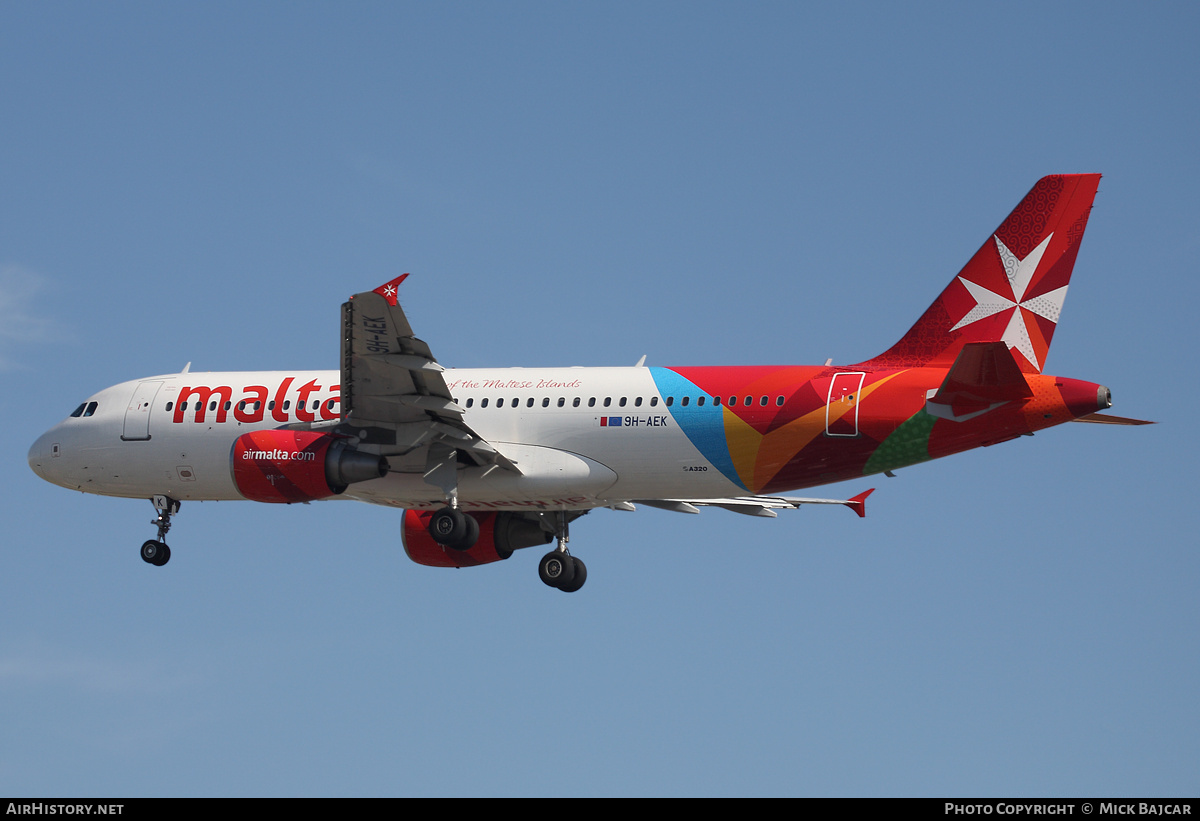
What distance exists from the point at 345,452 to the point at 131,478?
6.76 metres

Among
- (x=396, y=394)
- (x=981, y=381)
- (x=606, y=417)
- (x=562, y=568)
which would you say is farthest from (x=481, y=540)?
(x=981, y=381)

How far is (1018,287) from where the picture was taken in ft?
96.3

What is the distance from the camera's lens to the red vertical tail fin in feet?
95.5

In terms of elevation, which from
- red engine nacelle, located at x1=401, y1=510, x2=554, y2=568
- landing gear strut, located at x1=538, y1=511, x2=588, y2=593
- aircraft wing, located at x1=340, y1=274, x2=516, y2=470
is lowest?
landing gear strut, located at x1=538, y1=511, x2=588, y2=593

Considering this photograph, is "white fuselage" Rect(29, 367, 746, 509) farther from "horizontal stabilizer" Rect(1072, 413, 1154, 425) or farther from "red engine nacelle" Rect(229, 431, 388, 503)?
"horizontal stabilizer" Rect(1072, 413, 1154, 425)

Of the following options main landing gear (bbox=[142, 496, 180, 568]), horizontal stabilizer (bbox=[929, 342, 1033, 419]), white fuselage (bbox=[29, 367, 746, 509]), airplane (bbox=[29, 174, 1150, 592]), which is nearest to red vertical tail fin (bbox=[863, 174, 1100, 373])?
airplane (bbox=[29, 174, 1150, 592])

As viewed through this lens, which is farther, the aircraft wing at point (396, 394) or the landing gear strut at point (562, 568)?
the landing gear strut at point (562, 568)

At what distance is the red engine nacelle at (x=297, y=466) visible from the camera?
30.4 m

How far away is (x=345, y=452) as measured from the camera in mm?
30516

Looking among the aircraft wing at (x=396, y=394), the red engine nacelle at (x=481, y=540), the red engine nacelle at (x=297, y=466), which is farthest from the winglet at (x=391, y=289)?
the red engine nacelle at (x=481, y=540)

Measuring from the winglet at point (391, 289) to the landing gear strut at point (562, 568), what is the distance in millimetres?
9301

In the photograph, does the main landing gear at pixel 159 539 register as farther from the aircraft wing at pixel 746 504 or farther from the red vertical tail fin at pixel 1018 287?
the red vertical tail fin at pixel 1018 287

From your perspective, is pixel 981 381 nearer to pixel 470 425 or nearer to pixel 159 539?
pixel 470 425
